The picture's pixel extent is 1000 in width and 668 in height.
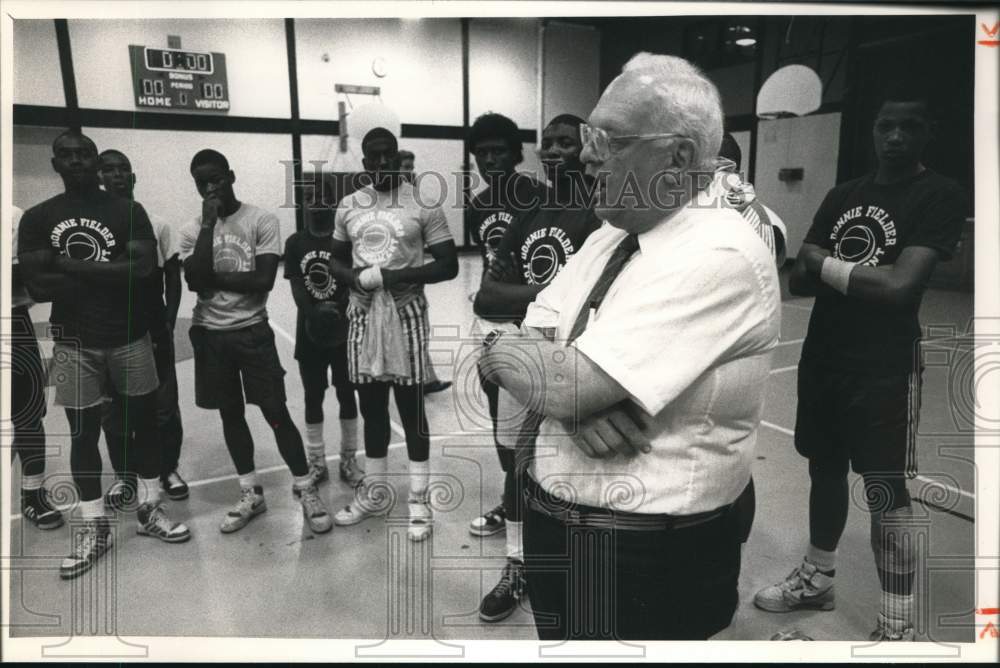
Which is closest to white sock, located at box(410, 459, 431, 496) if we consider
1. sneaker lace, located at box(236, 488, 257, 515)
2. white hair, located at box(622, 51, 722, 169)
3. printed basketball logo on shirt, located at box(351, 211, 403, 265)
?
sneaker lace, located at box(236, 488, 257, 515)

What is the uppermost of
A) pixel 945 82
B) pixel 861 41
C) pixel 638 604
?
pixel 861 41

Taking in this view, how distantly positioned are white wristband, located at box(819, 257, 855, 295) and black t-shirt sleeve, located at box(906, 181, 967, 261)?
0.55 feet

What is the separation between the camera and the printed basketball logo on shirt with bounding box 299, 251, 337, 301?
7.73ft

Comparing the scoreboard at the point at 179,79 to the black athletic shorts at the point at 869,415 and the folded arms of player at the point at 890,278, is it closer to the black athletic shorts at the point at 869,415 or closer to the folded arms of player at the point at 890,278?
the folded arms of player at the point at 890,278

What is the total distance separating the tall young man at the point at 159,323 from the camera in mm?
1714

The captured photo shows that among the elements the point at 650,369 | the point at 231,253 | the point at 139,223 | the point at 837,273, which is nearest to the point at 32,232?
the point at 139,223

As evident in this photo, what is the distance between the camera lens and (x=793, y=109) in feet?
6.75

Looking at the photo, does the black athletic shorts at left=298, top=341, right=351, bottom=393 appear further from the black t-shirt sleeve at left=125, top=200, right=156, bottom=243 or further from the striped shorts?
the black t-shirt sleeve at left=125, top=200, right=156, bottom=243

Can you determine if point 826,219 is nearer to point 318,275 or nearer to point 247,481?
point 318,275

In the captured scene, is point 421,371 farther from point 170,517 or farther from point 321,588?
point 170,517

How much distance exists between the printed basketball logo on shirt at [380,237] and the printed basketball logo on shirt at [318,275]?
0.36 metres

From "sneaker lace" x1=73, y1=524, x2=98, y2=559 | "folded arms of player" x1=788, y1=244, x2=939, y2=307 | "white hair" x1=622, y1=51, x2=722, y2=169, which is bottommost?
"sneaker lace" x1=73, y1=524, x2=98, y2=559

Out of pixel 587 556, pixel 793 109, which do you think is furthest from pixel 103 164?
pixel 793 109

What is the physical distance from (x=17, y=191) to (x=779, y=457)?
309 cm
